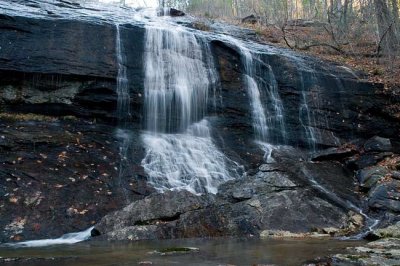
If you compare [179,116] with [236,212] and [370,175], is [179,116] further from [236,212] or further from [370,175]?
[370,175]

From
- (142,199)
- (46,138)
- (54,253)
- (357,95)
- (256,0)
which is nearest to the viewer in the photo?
(54,253)

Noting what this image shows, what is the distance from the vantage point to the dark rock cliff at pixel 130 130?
311 inches

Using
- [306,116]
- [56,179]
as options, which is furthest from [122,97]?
[306,116]

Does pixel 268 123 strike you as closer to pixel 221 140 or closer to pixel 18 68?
pixel 221 140

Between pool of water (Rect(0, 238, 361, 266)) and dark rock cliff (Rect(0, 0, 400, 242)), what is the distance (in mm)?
897

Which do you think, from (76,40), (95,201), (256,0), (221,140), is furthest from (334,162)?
(256,0)

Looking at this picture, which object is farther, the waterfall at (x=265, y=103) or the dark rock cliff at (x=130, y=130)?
the waterfall at (x=265, y=103)

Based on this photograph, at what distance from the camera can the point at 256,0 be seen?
108 ft

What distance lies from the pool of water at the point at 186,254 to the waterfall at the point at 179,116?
3.07m

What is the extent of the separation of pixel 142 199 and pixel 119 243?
176 cm

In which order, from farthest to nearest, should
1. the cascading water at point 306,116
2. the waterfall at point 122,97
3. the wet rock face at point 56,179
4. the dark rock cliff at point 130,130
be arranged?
the cascading water at point 306,116, the waterfall at point 122,97, the dark rock cliff at point 130,130, the wet rock face at point 56,179

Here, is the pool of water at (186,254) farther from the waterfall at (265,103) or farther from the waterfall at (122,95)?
the waterfall at (265,103)

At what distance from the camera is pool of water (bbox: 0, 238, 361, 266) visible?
4.79m

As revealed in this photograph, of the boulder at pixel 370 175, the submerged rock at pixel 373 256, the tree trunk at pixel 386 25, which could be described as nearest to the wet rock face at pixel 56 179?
the submerged rock at pixel 373 256
